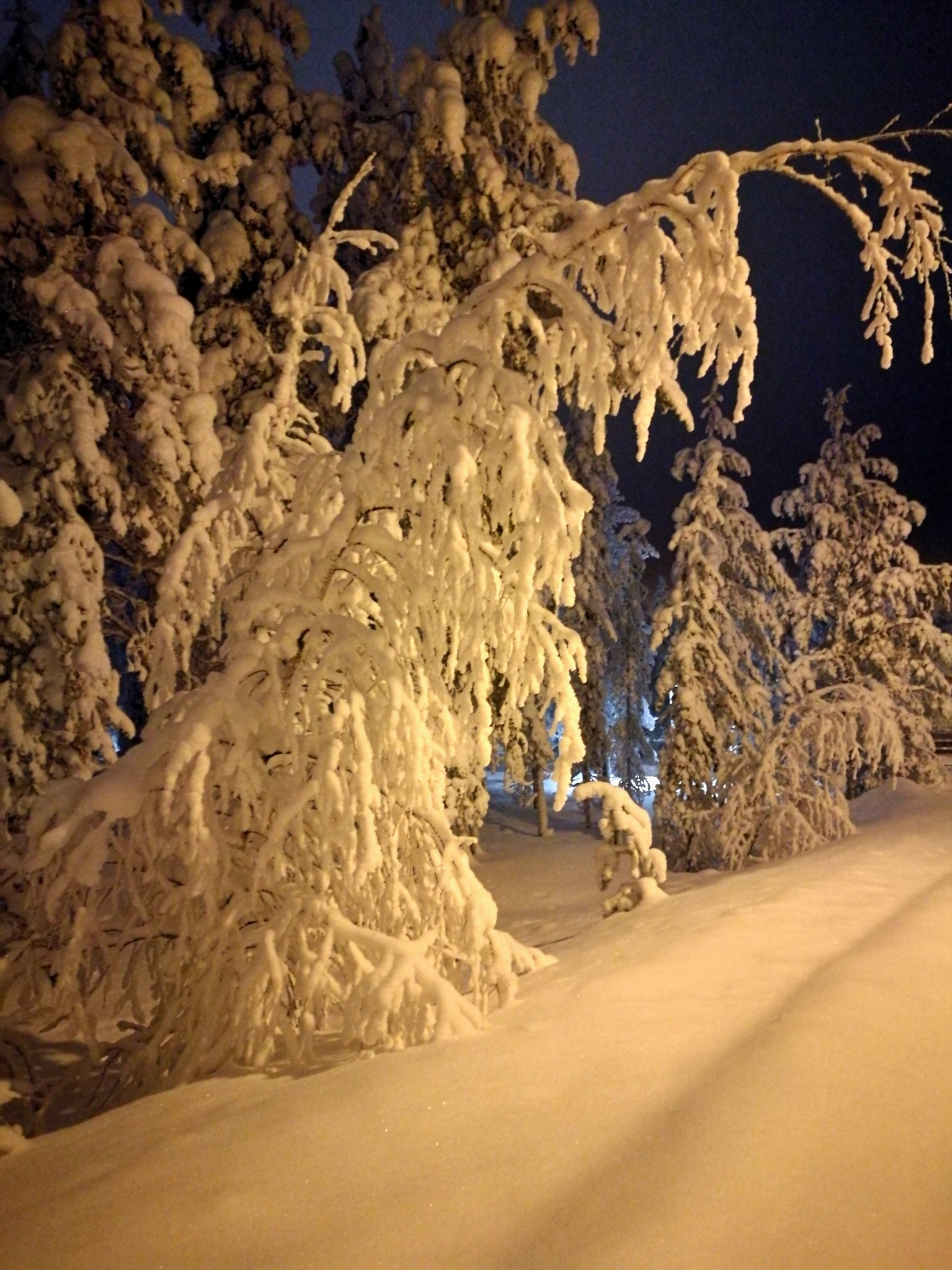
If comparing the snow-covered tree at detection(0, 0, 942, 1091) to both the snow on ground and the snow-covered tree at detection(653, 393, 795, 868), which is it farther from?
the snow-covered tree at detection(653, 393, 795, 868)

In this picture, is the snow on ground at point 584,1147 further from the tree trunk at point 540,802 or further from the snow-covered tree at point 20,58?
the tree trunk at point 540,802

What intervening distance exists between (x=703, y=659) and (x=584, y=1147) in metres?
15.2

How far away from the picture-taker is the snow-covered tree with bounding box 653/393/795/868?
56.2 ft

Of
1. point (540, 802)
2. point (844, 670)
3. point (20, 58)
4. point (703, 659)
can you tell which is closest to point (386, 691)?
point (20, 58)

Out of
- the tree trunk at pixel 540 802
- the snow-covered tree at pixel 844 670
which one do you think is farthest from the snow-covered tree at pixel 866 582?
the tree trunk at pixel 540 802

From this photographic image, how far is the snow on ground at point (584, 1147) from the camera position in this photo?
2506mm

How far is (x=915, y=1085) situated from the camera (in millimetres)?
3256

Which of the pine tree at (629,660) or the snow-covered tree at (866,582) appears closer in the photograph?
the snow-covered tree at (866,582)

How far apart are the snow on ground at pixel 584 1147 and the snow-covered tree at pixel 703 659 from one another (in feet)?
40.2

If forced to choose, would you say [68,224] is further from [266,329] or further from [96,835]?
[96,835]

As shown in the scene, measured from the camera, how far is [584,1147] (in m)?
2.98

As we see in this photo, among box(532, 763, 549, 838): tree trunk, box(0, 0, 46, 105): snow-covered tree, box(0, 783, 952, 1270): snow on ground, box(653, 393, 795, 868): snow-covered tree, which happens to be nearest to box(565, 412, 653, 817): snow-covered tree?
box(532, 763, 549, 838): tree trunk

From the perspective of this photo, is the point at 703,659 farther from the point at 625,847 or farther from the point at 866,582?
the point at 625,847

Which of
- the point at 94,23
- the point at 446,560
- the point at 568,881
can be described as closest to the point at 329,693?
the point at 446,560
